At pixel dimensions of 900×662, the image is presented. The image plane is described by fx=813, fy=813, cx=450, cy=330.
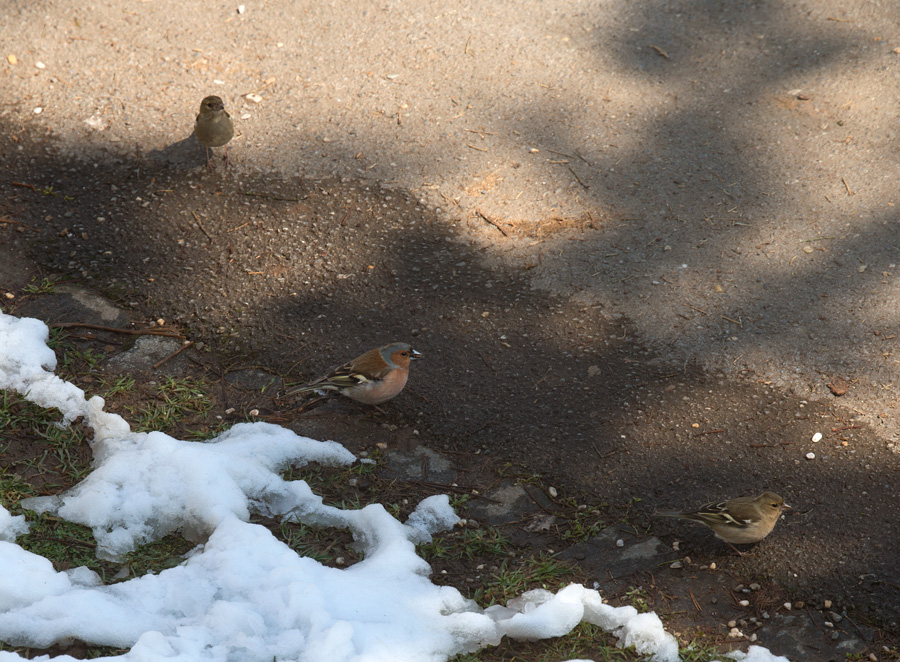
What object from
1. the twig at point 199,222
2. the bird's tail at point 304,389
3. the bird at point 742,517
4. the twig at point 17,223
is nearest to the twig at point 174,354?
the bird's tail at point 304,389

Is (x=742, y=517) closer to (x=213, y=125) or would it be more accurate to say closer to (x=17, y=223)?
(x=213, y=125)

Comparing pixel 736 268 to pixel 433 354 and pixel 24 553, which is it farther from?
pixel 24 553

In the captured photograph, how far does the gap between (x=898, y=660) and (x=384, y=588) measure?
2259mm

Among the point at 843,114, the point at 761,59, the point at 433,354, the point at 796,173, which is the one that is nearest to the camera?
the point at 433,354

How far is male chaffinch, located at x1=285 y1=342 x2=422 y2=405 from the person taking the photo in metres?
4.57

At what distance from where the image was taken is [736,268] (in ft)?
18.6

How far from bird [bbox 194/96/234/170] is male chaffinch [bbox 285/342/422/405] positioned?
8.23 ft

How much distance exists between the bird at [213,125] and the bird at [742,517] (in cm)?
439

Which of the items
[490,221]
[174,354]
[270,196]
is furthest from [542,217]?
[174,354]

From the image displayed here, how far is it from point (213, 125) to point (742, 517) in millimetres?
4628

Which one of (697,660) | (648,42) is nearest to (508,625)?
(697,660)

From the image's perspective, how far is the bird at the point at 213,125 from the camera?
6145mm

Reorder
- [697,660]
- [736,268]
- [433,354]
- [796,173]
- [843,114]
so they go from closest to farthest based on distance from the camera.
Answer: [697,660], [433,354], [736,268], [796,173], [843,114]

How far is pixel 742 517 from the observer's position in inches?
150
